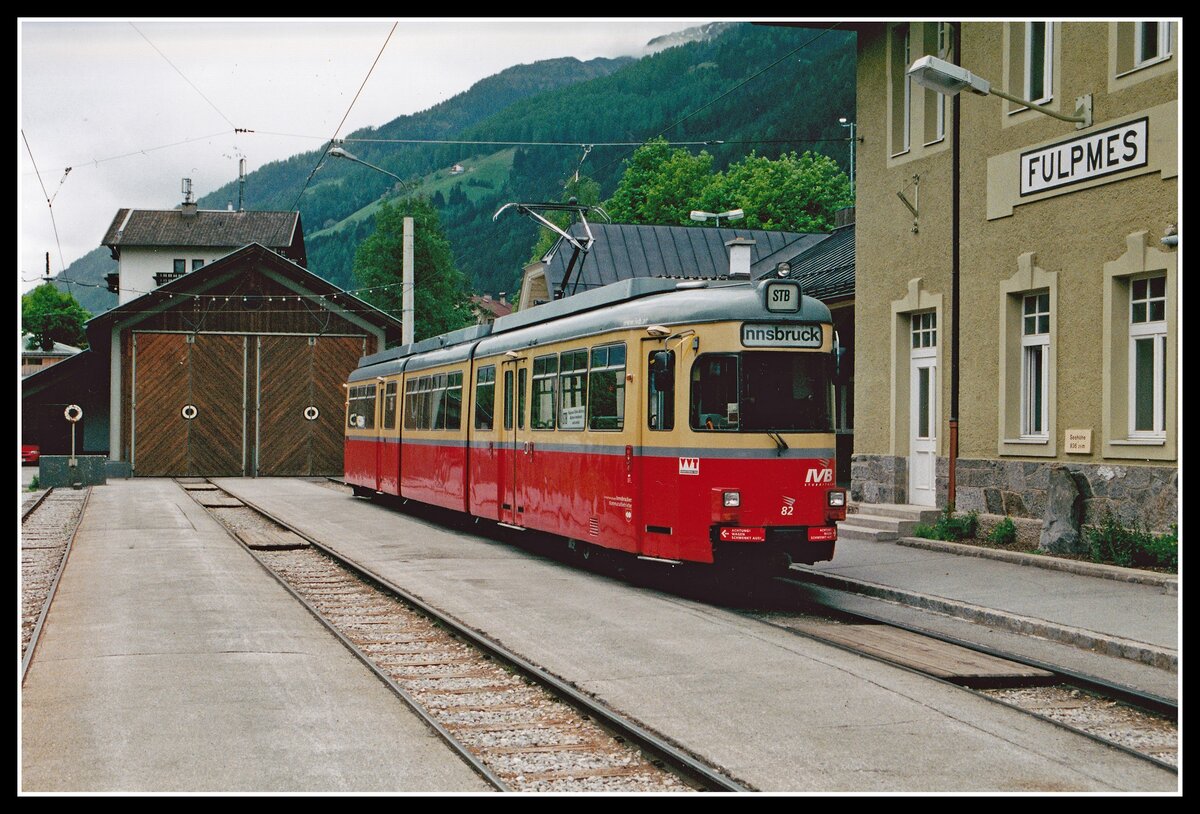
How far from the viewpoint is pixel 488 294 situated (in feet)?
438

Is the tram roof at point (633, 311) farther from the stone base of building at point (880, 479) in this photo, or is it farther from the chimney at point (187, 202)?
the chimney at point (187, 202)

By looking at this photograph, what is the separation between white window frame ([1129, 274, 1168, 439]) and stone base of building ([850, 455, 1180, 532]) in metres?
0.50

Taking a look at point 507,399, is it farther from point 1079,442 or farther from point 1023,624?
point 1023,624

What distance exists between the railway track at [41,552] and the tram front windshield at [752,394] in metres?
6.08

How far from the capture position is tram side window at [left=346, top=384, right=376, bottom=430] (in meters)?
28.3

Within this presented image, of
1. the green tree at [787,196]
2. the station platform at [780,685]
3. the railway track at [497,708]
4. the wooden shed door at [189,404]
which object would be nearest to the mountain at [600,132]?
the green tree at [787,196]

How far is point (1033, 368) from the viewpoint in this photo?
55.4ft

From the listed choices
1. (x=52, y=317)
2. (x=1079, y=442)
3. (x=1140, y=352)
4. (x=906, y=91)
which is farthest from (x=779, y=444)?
(x=52, y=317)

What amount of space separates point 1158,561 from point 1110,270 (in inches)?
131

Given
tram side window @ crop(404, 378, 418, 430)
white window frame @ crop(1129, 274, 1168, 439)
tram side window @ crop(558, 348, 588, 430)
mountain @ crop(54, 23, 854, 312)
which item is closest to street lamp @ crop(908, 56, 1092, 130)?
white window frame @ crop(1129, 274, 1168, 439)

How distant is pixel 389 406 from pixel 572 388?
11.7 meters

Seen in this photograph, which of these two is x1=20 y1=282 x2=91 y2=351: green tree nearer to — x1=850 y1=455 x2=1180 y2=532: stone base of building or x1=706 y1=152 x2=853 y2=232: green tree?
x1=706 y1=152 x2=853 y2=232: green tree

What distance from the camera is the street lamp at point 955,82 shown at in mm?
14211
